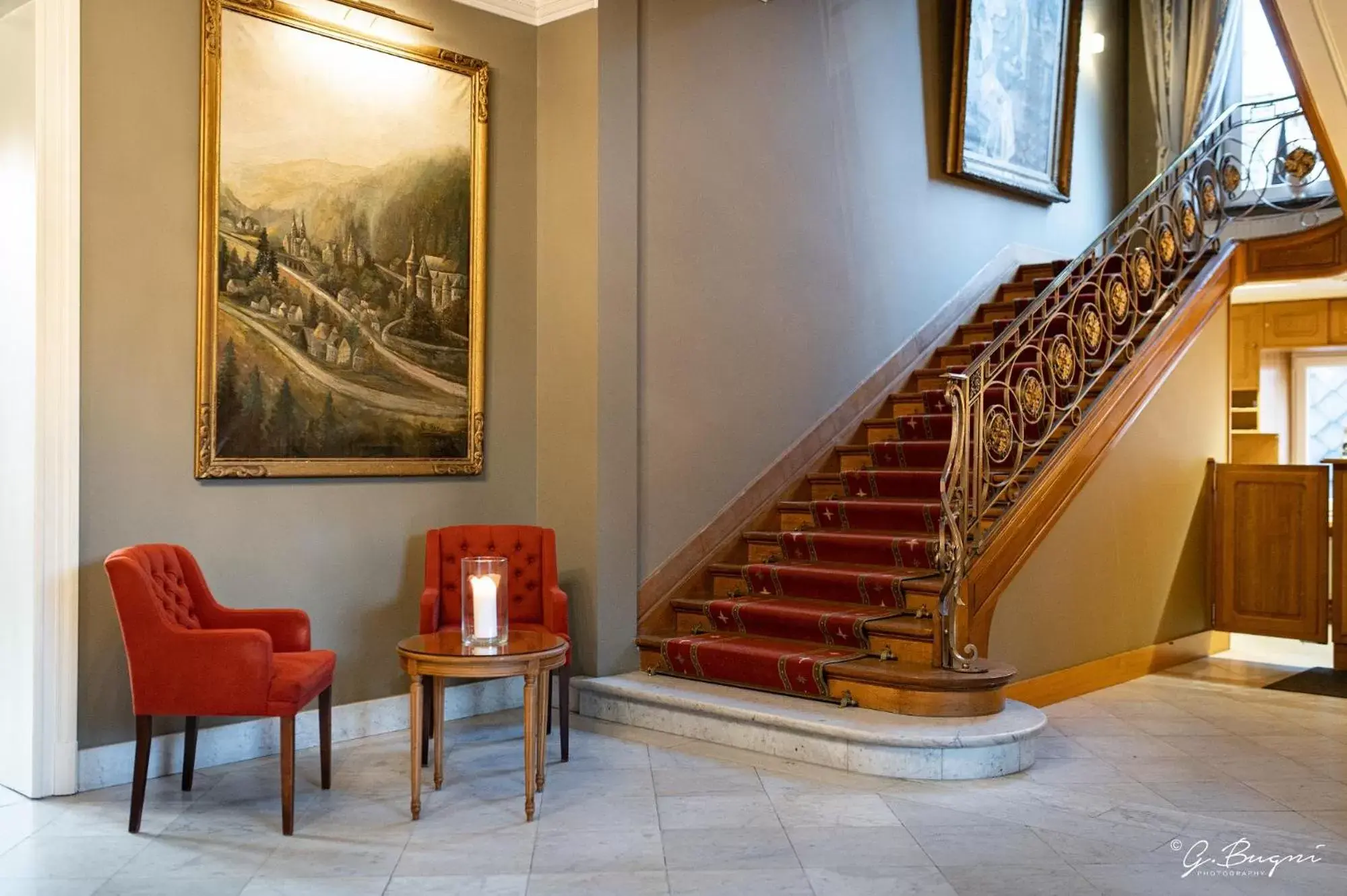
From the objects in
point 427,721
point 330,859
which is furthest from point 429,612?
point 330,859

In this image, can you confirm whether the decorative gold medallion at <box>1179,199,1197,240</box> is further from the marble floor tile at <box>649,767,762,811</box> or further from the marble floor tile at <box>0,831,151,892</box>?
the marble floor tile at <box>0,831,151,892</box>

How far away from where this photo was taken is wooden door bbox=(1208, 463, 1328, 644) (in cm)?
718

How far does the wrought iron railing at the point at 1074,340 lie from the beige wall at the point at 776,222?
909mm

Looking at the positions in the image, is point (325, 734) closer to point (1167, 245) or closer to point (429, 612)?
point (429, 612)

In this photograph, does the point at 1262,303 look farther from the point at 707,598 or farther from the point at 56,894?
the point at 56,894

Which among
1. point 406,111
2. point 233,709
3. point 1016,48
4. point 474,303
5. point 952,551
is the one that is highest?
point 1016,48

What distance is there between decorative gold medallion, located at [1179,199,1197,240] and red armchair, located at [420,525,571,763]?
14.2 feet

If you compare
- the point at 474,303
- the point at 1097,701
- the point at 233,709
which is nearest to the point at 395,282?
the point at 474,303

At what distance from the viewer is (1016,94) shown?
8781 millimetres

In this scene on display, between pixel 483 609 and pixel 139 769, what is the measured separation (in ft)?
4.10

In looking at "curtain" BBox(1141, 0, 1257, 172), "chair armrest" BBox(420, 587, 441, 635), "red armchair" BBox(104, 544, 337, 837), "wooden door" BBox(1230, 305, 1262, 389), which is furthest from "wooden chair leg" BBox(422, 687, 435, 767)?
"curtain" BBox(1141, 0, 1257, 172)

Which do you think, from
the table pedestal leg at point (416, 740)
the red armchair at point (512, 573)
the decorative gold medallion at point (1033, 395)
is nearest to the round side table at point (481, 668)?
the table pedestal leg at point (416, 740)

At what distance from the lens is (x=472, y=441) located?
5887 millimetres

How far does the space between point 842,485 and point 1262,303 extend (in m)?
4.09
